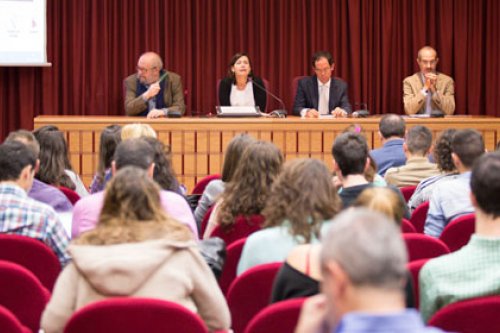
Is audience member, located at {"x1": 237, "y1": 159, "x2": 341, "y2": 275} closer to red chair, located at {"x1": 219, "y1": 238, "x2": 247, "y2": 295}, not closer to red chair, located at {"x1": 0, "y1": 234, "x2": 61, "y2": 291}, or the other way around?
red chair, located at {"x1": 219, "y1": 238, "x2": 247, "y2": 295}

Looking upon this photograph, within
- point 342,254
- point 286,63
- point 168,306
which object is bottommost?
point 168,306

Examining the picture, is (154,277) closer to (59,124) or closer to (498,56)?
(59,124)

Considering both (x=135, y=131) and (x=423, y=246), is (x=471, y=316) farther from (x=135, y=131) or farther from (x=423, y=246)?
(x=135, y=131)

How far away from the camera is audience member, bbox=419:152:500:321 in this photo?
8.92 feet

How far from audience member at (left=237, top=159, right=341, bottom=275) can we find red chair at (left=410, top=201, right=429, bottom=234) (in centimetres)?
150

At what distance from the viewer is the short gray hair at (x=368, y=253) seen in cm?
148

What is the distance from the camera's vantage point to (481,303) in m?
2.45

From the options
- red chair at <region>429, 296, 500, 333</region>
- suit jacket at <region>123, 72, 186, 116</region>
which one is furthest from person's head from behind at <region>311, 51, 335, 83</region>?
red chair at <region>429, 296, 500, 333</region>

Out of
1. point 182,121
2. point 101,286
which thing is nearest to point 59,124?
point 182,121

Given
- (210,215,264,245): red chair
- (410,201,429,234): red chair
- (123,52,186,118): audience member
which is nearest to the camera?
(210,215,264,245): red chair

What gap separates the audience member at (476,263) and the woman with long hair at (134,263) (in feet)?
2.04

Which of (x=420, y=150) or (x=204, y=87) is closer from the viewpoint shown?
(x=420, y=150)

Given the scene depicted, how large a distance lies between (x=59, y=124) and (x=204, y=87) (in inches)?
88.9

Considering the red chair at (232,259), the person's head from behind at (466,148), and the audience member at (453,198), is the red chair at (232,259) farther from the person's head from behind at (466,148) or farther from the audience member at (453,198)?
the person's head from behind at (466,148)
